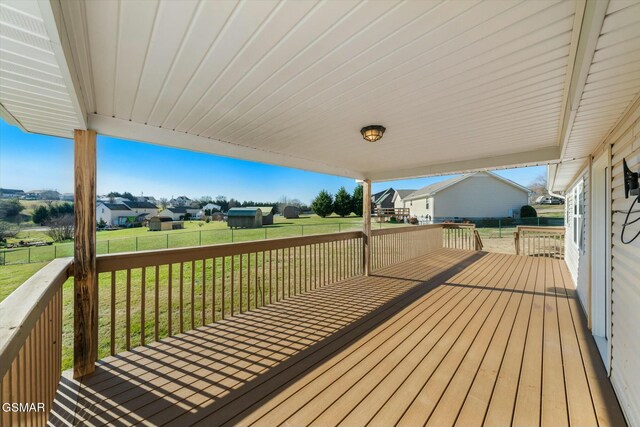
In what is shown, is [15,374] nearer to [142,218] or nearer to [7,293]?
[7,293]

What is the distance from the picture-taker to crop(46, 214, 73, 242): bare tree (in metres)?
1.82

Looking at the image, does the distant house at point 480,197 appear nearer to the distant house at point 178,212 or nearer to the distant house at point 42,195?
the distant house at point 178,212

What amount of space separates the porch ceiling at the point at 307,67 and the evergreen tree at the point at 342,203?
2270cm

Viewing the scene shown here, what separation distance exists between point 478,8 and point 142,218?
6728 millimetres

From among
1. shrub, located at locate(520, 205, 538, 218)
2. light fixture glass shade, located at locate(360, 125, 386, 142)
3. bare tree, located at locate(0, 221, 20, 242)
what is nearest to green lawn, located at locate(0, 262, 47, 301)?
bare tree, located at locate(0, 221, 20, 242)

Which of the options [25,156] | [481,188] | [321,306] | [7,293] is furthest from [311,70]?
[481,188]

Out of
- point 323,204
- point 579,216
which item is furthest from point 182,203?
point 323,204

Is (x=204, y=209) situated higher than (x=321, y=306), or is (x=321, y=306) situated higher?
(x=204, y=209)

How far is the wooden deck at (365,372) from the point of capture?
1.74 m

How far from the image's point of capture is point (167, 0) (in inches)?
45.1

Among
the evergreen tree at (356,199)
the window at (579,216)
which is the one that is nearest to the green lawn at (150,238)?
the window at (579,216)

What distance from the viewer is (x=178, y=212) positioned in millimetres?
10406

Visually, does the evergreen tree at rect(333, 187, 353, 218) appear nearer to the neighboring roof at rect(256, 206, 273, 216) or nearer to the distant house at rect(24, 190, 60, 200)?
the neighboring roof at rect(256, 206, 273, 216)

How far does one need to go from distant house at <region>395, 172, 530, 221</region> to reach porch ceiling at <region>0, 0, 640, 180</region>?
16.0 metres
